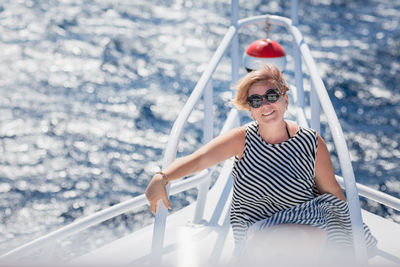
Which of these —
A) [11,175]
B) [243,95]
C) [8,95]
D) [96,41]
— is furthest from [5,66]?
[243,95]

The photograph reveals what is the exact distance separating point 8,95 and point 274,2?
889 centimetres

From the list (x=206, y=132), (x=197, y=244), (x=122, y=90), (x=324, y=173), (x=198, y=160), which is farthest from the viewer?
(x=122, y=90)

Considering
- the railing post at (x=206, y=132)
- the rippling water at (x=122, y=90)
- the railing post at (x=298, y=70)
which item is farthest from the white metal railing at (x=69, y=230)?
the rippling water at (x=122, y=90)

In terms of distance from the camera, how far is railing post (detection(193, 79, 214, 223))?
8.30 feet

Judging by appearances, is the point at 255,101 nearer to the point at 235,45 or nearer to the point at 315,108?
the point at 315,108

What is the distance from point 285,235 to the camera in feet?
5.69

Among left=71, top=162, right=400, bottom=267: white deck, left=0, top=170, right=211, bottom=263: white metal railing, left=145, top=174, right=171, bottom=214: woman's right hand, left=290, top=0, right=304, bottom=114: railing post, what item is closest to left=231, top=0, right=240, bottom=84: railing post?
left=290, top=0, right=304, bottom=114: railing post

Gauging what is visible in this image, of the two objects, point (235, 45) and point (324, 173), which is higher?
point (235, 45)

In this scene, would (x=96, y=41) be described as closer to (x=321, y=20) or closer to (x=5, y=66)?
(x=5, y=66)

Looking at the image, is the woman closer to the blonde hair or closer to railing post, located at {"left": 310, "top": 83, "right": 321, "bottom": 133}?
the blonde hair

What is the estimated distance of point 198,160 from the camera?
5.99ft

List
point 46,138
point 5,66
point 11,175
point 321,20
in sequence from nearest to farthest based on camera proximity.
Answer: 1. point 11,175
2. point 46,138
3. point 5,66
4. point 321,20

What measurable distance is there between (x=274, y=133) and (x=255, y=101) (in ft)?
0.53

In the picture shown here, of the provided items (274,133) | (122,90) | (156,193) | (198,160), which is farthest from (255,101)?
(122,90)
